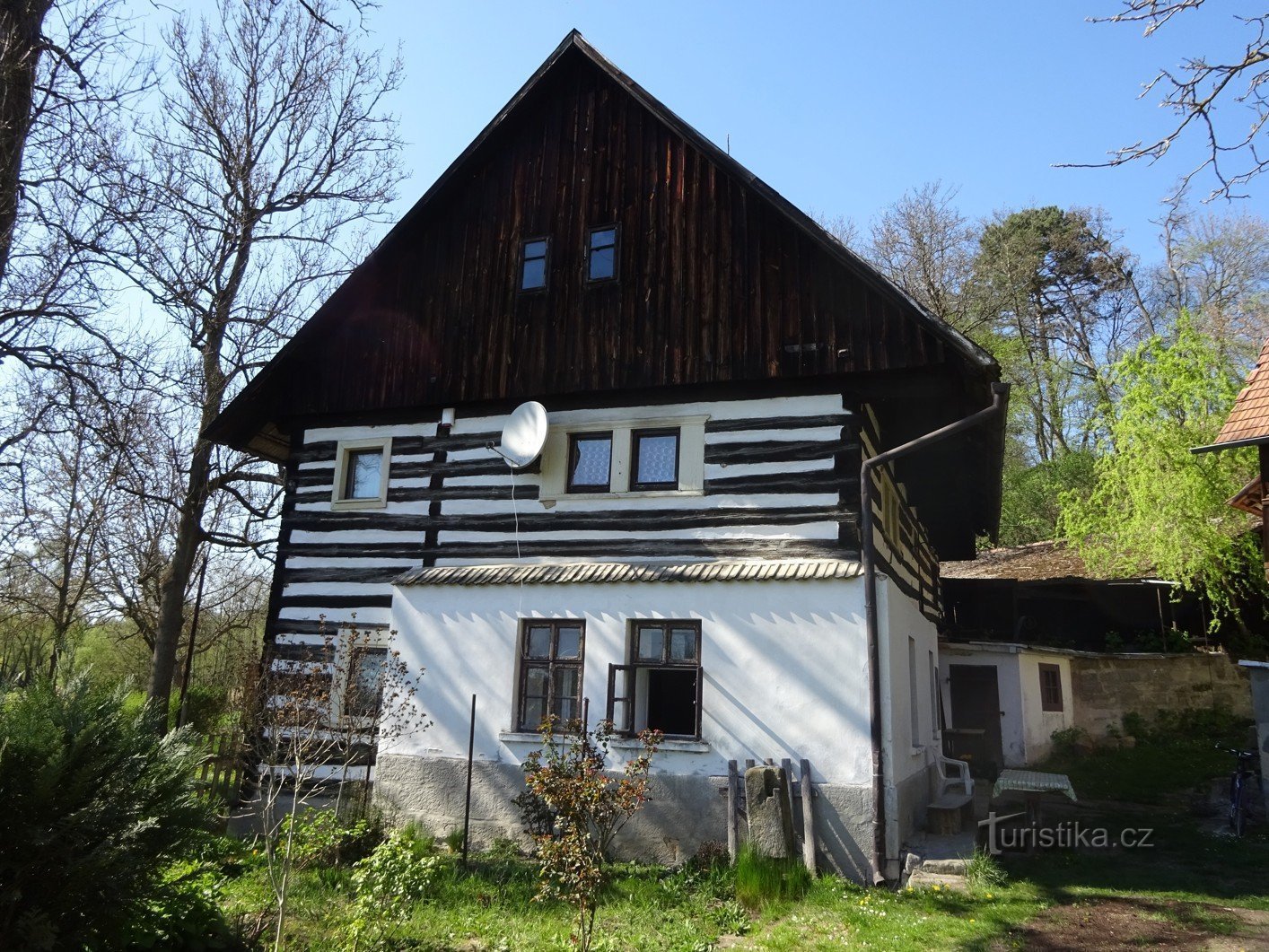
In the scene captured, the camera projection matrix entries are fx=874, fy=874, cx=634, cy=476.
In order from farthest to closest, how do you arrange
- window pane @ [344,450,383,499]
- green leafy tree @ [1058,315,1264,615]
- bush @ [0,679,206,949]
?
green leafy tree @ [1058,315,1264,615], window pane @ [344,450,383,499], bush @ [0,679,206,949]

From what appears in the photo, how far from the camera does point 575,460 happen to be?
11641mm

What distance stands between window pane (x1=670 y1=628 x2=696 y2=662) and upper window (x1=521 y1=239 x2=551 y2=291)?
208 inches

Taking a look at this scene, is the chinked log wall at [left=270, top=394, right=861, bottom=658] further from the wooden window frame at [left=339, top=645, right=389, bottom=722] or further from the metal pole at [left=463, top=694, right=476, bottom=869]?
the metal pole at [left=463, top=694, right=476, bottom=869]

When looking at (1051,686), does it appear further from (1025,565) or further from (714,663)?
(714,663)

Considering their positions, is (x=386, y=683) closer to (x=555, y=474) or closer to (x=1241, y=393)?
(x=555, y=474)

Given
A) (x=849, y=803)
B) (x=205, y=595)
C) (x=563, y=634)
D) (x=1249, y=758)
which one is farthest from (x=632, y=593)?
(x=205, y=595)

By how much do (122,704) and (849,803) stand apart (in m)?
6.77

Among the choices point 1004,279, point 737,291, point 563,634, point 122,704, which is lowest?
point 122,704

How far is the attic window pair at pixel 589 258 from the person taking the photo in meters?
11.9

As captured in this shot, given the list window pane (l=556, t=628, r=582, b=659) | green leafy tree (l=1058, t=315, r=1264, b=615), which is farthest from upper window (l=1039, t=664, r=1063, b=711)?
window pane (l=556, t=628, r=582, b=659)

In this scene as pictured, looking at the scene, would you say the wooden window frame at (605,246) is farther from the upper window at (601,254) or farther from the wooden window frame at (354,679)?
the wooden window frame at (354,679)

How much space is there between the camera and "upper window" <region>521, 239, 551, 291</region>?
1234cm

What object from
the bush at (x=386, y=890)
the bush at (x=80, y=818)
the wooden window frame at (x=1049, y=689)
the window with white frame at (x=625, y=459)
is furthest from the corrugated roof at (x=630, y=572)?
the wooden window frame at (x=1049, y=689)

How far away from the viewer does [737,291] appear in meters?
11.0
